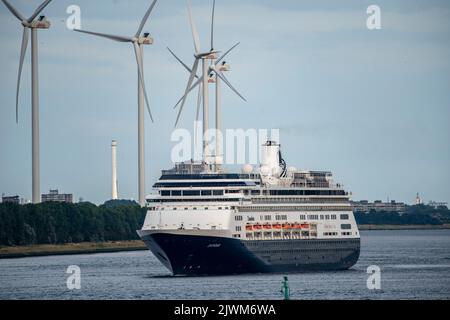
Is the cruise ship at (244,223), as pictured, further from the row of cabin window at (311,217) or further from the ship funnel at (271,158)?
the ship funnel at (271,158)

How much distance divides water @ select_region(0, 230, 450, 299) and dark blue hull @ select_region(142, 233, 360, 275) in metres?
2.23

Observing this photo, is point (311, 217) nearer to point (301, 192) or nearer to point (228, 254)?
point (301, 192)

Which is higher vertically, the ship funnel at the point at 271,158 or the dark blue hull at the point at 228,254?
the ship funnel at the point at 271,158

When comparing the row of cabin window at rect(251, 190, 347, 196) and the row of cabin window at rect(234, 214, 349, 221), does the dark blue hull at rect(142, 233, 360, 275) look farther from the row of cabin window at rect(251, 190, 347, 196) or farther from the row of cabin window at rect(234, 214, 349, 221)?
the row of cabin window at rect(251, 190, 347, 196)

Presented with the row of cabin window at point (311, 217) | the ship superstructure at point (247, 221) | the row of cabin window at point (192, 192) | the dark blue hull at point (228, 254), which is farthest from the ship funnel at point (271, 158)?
the row of cabin window at point (192, 192)

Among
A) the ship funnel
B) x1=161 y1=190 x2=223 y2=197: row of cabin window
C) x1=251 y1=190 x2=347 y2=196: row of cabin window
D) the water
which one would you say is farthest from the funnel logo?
x1=161 y1=190 x2=223 y2=197: row of cabin window

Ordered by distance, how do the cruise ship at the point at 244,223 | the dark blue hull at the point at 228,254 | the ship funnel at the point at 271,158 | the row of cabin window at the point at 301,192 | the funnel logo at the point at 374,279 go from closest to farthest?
the funnel logo at the point at 374,279
the dark blue hull at the point at 228,254
the cruise ship at the point at 244,223
the row of cabin window at the point at 301,192
the ship funnel at the point at 271,158

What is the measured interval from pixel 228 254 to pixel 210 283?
1255 cm

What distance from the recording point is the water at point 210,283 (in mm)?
111875

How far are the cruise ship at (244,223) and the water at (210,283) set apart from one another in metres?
2.71

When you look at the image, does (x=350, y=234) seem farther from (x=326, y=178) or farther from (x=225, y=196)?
(x=225, y=196)

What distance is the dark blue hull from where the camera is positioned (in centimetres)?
13550
